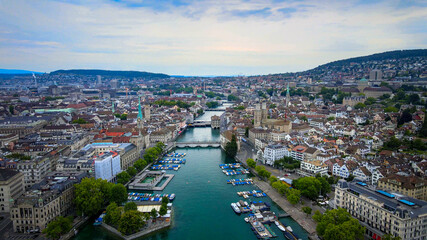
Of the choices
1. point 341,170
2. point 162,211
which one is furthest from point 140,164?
point 341,170

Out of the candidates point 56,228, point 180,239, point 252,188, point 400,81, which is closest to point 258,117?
point 252,188

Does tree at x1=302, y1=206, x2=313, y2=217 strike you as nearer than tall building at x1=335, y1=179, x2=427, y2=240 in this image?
No

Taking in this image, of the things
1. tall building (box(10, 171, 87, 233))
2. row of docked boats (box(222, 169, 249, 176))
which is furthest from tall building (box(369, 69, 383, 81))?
tall building (box(10, 171, 87, 233))

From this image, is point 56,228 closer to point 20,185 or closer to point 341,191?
point 20,185

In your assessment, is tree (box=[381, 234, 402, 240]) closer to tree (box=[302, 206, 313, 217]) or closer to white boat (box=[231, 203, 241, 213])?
tree (box=[302, 206, 313, 217])

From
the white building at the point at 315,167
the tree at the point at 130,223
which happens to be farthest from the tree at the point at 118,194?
the white building at the point at 315,167

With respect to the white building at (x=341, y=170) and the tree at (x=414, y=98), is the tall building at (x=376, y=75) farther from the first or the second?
the white building at (x=341, y=170)

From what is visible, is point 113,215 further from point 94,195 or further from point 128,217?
point 94,195
